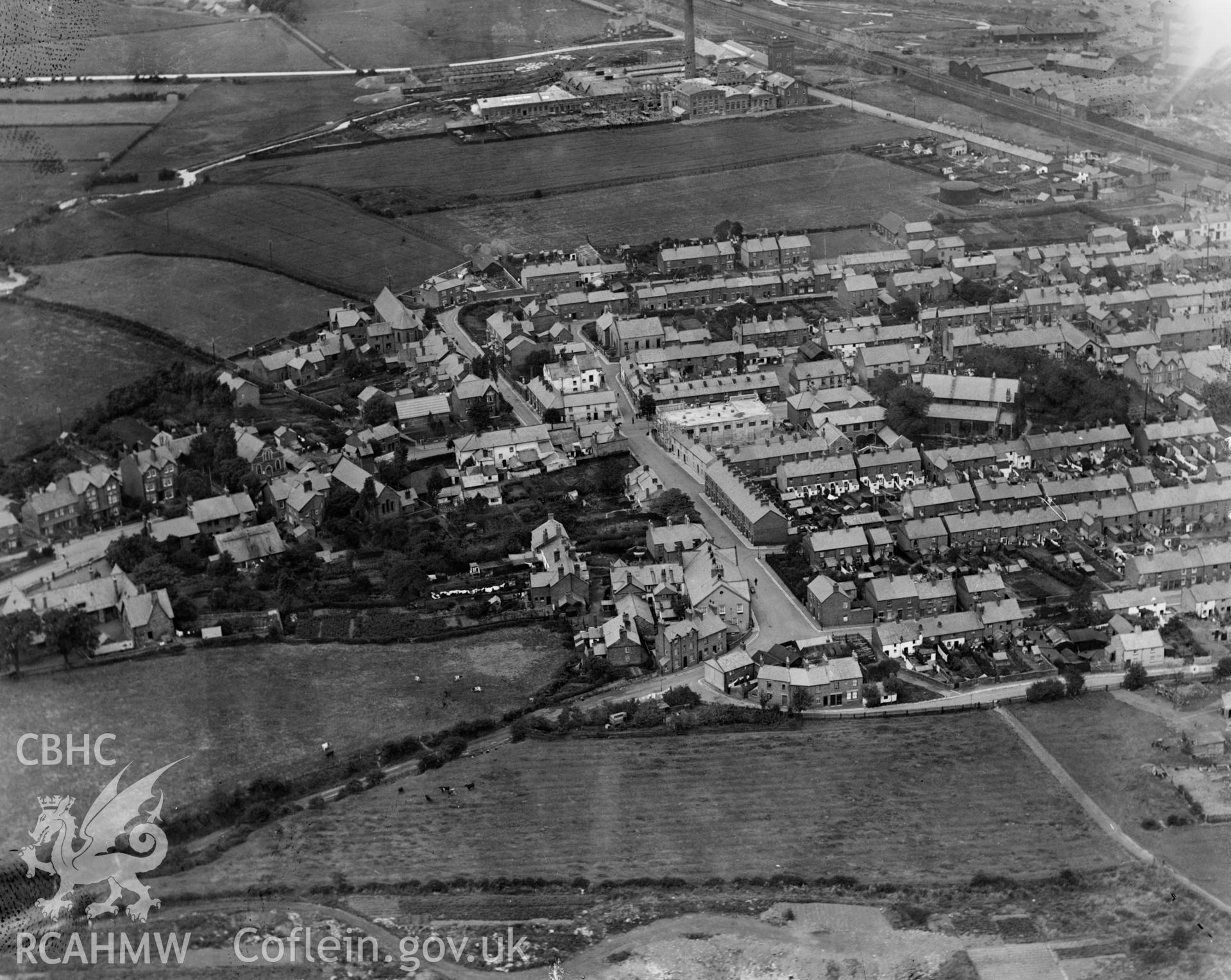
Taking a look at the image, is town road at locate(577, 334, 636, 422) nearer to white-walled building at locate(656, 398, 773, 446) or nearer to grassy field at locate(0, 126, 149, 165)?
white-walled building at locate(656, 398, 773, 446)

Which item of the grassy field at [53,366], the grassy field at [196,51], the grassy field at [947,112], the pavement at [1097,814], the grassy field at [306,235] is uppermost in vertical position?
the grassy field at [196,51]

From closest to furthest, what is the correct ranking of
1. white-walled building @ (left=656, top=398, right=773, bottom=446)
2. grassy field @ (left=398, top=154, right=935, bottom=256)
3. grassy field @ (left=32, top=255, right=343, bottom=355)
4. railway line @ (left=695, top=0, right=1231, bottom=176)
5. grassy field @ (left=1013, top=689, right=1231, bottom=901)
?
grassy field @ (left=1013, top=689, right=1231, bottom=901), white-walled building @ (left=656, top=398, right=773, bottom=446), grassy field @ (left=32, top=255, right=343, bottom=355), grassy field @ (left=398, top=154, right=935, bottom=256), railway line @ (left=695, top=0, right=1231, bottom=176)

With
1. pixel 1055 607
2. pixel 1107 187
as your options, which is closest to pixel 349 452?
pixel 1055 607

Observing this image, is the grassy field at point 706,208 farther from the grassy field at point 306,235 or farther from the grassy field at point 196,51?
the grassy field at point 196,51

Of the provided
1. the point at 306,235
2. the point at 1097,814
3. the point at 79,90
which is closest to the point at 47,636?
the point at 1097,814

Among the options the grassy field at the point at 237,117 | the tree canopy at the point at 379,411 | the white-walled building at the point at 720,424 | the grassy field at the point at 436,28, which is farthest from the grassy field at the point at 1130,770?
the grassy field at the point at 436,28

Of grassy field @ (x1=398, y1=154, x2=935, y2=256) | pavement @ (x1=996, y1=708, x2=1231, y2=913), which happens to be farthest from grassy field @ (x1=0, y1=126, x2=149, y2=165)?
pavement @ (x1=996, y1=708, x2=1231, y2=913)

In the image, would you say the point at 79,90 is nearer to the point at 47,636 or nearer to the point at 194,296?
the point at 194,296

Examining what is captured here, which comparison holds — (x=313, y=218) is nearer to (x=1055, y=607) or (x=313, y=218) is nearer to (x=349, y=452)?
(x=349, y=452)
